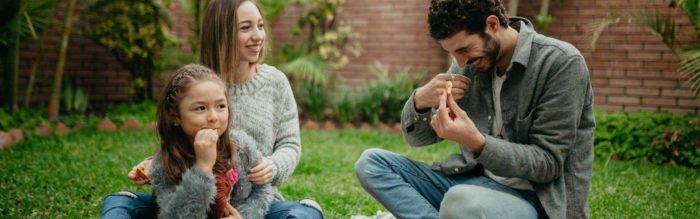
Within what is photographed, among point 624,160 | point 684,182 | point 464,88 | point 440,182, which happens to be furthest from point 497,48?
point 624,160

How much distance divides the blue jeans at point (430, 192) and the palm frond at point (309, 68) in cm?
555

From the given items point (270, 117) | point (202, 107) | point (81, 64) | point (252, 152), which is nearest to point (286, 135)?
point (270, 117)

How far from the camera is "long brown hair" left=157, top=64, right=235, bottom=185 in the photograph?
2.42 meters

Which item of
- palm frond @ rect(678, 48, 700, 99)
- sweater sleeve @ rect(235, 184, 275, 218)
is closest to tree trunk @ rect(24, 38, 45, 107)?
sweater sleeve @ rect(235, 184, 275, 218)

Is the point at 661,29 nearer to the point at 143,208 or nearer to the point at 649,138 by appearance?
the point at 649,138

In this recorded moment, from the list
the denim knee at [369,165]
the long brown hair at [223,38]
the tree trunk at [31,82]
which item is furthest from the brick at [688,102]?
the tree trunk at [31,82]

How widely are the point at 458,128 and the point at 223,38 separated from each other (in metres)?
1.16

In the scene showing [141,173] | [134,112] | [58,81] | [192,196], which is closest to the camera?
[192,196]

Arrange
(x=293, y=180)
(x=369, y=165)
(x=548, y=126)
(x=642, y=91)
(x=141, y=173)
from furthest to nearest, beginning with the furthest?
(x=642, y=91) < (x=293, y=180) < (x=369, y=165) < (x=141, y=173) < (x=548, y=126)

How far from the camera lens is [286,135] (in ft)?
9.75

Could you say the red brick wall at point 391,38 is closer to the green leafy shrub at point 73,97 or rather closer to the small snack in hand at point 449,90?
the green leafy shrub at point 73,97

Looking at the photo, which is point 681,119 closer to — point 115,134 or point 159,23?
point 115,134

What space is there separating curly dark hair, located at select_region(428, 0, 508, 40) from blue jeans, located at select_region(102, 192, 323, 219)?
35.0 inches

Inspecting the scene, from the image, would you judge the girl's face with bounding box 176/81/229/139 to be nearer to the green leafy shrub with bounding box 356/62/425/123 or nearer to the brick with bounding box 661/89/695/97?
the brick with bounding box 661/89/695/97
